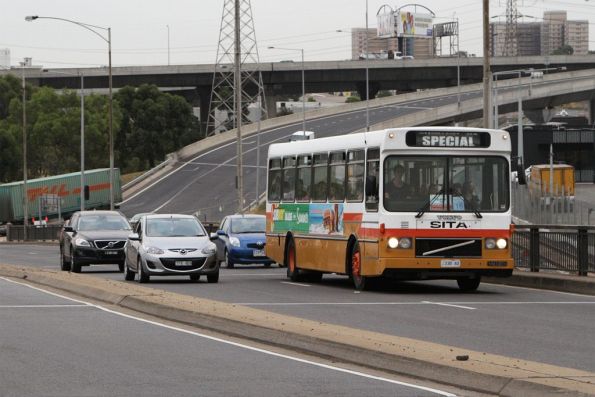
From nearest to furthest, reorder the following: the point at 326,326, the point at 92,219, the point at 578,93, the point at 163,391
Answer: the point at 163,391, the point at 326,326, the point at 92,219, the point at 578,93

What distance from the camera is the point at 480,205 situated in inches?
999

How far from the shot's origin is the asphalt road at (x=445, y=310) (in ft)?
51.6

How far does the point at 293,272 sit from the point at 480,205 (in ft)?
20.8

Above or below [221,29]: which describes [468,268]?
below

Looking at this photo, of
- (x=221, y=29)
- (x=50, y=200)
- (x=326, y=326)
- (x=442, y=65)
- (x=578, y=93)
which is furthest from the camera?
Answer: (x=442, y=65)

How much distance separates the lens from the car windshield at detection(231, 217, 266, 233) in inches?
1601

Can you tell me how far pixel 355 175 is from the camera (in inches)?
1049

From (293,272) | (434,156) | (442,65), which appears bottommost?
(293,272)

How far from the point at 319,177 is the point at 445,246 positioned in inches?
182

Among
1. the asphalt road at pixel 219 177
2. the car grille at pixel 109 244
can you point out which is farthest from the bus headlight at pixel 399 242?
the asphalt road at pixel 219 177

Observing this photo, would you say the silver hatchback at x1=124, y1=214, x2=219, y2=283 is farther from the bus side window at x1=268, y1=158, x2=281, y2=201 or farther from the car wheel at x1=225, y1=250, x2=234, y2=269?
the car wheel at x1=225, y1=250, x2=234, y2=269

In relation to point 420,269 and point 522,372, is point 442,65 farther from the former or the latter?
point 522,372

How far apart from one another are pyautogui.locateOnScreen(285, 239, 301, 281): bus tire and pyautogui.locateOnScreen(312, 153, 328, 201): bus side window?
75.5 inches

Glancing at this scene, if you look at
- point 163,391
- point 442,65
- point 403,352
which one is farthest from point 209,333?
point 442,65
